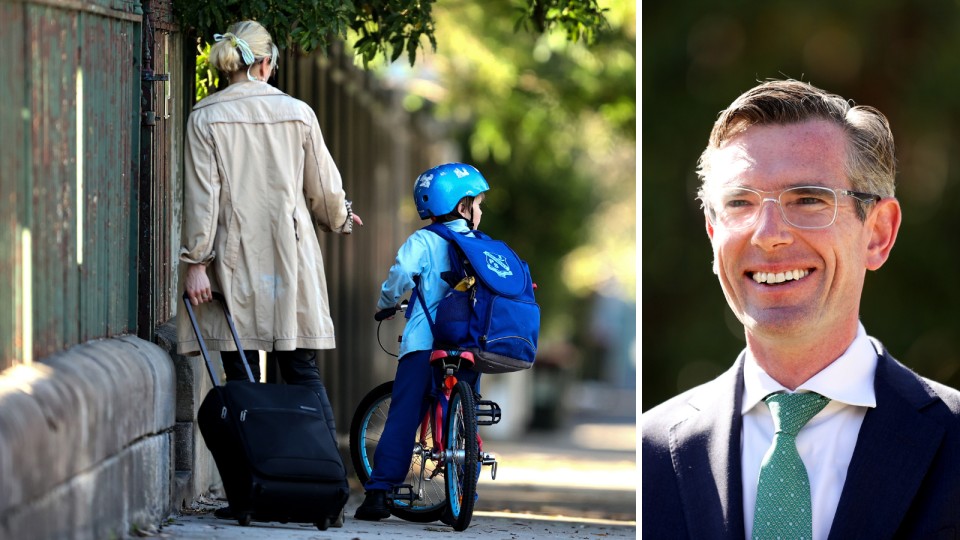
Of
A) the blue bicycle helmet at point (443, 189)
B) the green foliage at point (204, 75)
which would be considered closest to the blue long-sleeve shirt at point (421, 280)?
the blue bicycle helmet at point (443, 189)

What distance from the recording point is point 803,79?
486 cm

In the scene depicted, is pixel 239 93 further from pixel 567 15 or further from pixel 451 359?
pixel 567 15

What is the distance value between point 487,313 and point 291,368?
953mm

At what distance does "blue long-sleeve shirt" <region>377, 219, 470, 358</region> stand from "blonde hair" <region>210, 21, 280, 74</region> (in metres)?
1.09

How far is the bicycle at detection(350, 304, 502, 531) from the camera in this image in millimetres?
5027

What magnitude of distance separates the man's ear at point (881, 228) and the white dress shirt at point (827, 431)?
0.71ft

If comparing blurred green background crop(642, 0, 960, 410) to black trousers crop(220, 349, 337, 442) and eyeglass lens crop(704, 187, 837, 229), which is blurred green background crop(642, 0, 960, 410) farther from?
black trousers crop(220, 349, 337, 442)

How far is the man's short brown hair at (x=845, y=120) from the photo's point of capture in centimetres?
Answer: 319

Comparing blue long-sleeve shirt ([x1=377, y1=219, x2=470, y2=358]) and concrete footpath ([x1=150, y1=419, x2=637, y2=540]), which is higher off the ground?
blue long-sleeve shirt ([x1=377, y1=219, x2=470, y2=358])

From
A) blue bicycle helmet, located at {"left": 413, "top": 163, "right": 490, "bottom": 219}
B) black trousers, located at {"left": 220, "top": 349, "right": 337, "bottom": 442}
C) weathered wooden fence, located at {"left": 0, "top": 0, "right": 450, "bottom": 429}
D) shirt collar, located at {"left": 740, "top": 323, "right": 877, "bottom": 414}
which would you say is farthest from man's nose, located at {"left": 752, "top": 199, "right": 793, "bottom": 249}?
black trousers, located at {"left": 220, "top": 349, "right": 337, "bottom": 442}

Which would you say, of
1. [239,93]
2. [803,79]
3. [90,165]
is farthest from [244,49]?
[803,79]

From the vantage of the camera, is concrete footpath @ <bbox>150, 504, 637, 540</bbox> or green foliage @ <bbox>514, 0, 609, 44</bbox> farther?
green foliage @ <bbox>514, 0, 609, 44</bbox>

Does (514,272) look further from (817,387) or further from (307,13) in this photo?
(817,387)

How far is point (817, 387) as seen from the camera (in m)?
3.17
